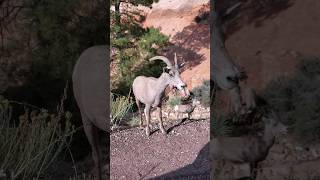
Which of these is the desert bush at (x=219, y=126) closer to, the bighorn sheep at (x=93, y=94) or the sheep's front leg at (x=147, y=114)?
the sheep's front leg at (x=147, y=114)

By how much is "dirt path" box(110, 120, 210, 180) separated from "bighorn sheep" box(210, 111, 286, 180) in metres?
0.24

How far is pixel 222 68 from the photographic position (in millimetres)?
3631

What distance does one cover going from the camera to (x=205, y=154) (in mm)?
3439

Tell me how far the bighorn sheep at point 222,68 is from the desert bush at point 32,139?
98 cm

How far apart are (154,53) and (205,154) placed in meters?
0.69

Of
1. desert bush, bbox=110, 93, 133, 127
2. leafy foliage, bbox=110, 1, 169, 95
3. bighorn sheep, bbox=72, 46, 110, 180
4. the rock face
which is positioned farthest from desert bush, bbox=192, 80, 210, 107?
bighorn sheep, bbox=72, 46, 110, 180

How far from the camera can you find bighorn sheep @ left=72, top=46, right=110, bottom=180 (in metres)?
3.41

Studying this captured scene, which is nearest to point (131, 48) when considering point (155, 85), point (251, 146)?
point (155, 85)

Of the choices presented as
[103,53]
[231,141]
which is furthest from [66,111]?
[231,141]

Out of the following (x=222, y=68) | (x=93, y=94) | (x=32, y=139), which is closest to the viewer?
(x=32, y=139)

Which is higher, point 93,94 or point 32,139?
point 93,94

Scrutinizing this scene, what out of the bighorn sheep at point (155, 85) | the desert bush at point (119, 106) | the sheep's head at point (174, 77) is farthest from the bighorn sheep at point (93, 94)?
the sheep's head at point (174, 77)

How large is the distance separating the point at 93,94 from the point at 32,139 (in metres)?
0.45

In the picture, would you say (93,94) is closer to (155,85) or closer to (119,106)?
(119,106)
